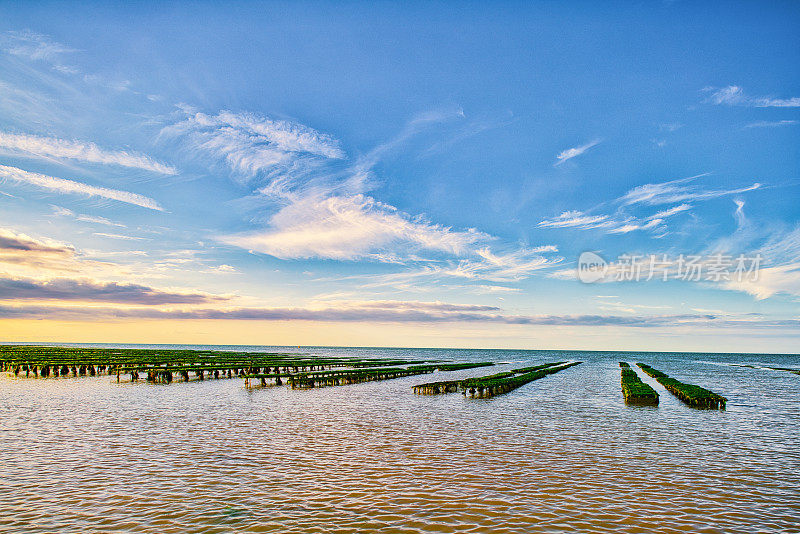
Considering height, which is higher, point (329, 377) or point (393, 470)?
point (393, 470)

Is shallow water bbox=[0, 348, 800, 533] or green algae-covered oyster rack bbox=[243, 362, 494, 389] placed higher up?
shallow water bbox=[0, 348, 800, 533]

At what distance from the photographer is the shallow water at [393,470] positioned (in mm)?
14336

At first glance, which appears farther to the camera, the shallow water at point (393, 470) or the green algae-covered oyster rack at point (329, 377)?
the green algae-covered oyster rack at point (329, 377)

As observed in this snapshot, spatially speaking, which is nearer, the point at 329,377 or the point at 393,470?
the point at 393,470

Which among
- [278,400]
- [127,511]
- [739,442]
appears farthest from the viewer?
[278,400]

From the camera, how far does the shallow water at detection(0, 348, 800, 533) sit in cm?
1434

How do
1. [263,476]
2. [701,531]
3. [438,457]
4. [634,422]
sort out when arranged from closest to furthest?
[701,531], [263,476], [438,457], [634,422]

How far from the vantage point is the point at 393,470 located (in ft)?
64.2

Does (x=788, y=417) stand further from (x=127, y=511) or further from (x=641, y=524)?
(x=127, y=511)

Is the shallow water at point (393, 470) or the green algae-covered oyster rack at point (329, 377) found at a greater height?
the shallow water at point (393, 470)

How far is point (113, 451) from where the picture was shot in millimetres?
22234

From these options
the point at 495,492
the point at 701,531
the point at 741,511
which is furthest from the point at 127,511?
the point at 741,511

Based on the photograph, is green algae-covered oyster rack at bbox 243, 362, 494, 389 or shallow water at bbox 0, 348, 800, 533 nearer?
shallow water at bbox 0, 348, 800, 533

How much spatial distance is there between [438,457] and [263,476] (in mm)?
7558
